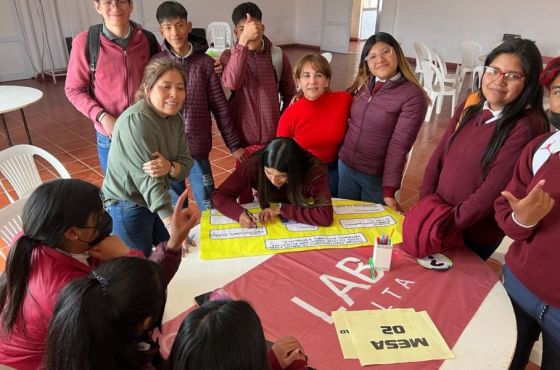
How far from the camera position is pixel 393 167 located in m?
2.00

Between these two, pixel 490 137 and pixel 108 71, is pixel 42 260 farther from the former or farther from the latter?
pixel 490 137

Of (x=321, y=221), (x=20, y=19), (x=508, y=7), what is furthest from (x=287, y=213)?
(x=508, y=7)

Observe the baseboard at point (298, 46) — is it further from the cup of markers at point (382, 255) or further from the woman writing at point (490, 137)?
the cup of markers at point (382, 255)

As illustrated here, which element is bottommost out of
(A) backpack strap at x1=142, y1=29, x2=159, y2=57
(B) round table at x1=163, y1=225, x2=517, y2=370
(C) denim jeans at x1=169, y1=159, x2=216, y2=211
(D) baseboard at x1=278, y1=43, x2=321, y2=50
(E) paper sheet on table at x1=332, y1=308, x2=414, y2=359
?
(D) baseboard at x1=278, y1=43, x2=321, y2=50

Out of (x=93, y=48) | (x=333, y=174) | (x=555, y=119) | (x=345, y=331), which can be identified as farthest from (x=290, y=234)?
(x=93, y=48)

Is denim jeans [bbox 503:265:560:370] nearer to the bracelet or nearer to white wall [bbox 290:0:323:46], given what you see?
the bracelet

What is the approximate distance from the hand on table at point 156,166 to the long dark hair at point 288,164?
428mm

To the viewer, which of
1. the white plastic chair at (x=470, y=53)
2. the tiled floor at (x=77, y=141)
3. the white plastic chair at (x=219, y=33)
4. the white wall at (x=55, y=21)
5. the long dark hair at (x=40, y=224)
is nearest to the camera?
the long dark hair at (x=40, y=224)

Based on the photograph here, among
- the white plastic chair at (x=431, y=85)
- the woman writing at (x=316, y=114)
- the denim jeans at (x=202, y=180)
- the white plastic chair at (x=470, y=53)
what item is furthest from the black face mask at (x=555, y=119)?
the white plastic chair at (x=470, y=53)

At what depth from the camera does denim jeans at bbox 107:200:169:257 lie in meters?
1.72

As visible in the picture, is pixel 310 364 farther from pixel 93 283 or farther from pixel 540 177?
pixel 540 177

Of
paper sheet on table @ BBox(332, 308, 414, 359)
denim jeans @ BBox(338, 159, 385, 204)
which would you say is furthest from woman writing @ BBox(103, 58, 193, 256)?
denim jeans @ BBox(338, 159, 385, 204)

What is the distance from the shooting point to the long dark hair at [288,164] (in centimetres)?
175

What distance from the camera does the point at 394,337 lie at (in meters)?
1.17
